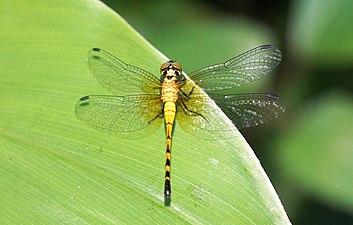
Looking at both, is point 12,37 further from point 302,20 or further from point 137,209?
point 302,20

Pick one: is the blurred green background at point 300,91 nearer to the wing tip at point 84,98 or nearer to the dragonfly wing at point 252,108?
the dragonfly wing at point 252,108

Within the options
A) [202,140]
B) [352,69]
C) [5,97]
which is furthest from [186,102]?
[352,69]

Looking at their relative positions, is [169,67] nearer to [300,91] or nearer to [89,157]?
[89,157]

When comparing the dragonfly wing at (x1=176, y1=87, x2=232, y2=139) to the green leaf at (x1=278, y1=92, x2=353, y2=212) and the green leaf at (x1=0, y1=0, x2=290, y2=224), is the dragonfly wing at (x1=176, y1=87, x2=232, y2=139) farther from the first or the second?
the green leaf at (x1=278, y1=92, x2=353, y2=212)

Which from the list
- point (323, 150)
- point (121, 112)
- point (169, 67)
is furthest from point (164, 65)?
point (323, 150)

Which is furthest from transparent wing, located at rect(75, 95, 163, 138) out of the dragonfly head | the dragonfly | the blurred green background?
A: the blurred green background

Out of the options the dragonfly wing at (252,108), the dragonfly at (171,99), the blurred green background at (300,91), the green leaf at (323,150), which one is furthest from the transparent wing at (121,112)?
the green leaf at (323,150)
